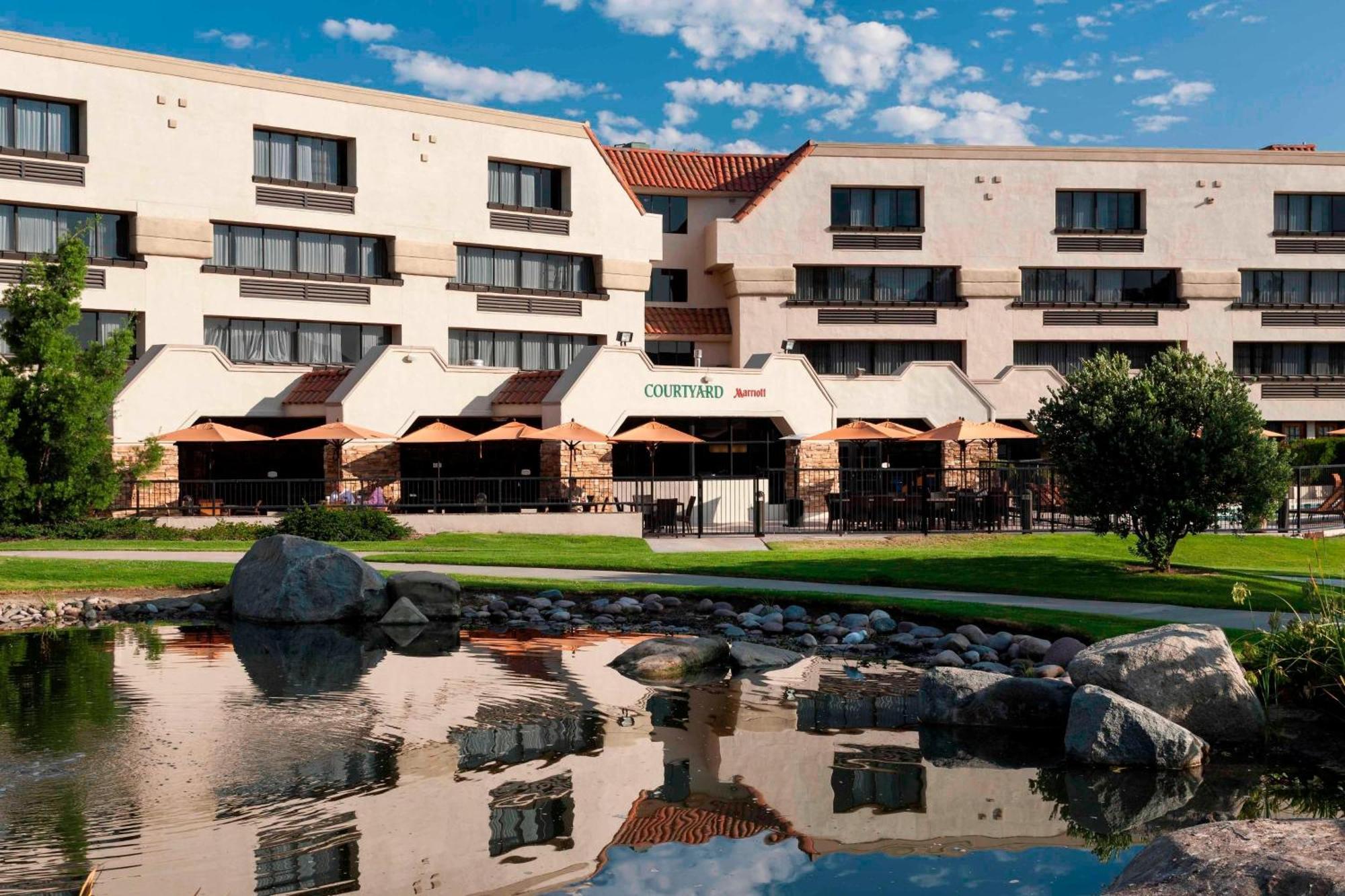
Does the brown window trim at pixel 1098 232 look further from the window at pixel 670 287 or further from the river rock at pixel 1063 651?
the river rock at pixel 1063 651

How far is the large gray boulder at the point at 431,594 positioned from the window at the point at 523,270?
84.0ft

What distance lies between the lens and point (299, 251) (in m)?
42.7

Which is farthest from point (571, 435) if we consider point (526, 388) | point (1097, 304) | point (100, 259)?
point (1097, 304)

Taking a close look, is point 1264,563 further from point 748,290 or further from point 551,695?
point 748,290

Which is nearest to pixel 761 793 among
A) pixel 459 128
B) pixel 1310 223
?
pixel 459 128

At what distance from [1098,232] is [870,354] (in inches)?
393

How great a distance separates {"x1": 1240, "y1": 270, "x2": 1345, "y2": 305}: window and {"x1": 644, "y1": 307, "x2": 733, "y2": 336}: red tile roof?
20.2 metres

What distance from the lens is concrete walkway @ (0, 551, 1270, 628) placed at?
17562 mm

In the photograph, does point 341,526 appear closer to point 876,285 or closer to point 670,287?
point 670,287

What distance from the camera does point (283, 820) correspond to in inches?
382

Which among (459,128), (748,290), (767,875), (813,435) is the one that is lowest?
(767,875)

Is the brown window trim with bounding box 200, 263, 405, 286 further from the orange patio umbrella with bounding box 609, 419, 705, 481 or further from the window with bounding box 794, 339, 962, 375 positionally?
the window with bounding box 794, 339, 962, 375

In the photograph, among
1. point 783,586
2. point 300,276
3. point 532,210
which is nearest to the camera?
point 783,586

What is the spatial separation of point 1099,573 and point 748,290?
28438mm
